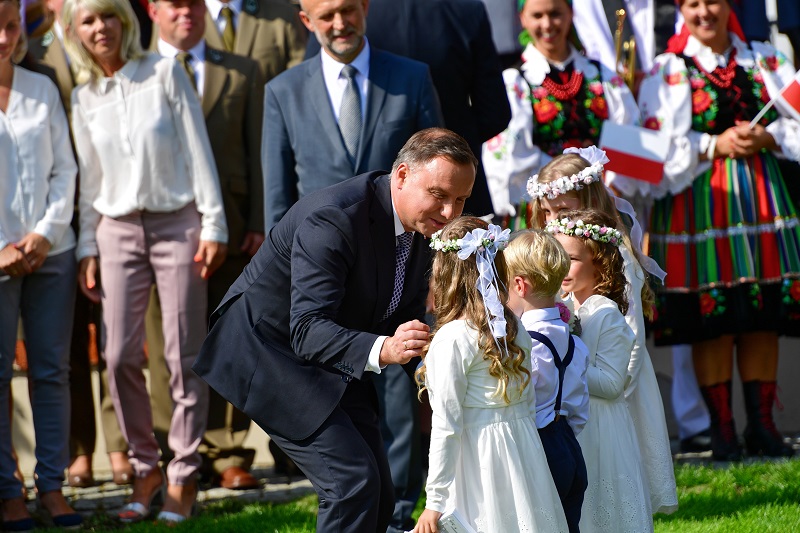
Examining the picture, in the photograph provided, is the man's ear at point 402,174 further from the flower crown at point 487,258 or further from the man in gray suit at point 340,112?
the man in gray suit at point 340,112

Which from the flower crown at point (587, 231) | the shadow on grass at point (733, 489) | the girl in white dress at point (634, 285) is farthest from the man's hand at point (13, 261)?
the shadow on grass at point (733, 489)

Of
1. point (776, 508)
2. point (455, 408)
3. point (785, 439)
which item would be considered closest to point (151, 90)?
point (455, 408)

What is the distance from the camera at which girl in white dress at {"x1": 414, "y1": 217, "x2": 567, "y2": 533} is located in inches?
159

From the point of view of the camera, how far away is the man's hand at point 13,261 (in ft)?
20.1

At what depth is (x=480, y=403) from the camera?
4.13m

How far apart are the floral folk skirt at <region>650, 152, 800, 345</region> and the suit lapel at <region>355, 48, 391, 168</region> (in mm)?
1986

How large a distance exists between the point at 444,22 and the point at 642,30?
171cm

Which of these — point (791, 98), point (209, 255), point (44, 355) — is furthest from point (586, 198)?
point (44, 355)

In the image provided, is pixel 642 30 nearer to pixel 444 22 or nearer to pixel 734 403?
pixel 444 22

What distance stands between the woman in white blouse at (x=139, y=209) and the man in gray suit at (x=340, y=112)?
52 centimetres

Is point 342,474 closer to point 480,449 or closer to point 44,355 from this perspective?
point 480,449

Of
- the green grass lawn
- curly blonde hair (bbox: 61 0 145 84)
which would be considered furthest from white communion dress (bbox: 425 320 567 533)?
curly blonde hair (bbox: 61 0 145 84)

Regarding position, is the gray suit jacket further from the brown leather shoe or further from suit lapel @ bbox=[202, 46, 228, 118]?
the brown leather shoe

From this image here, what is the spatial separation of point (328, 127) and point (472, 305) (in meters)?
2.09
